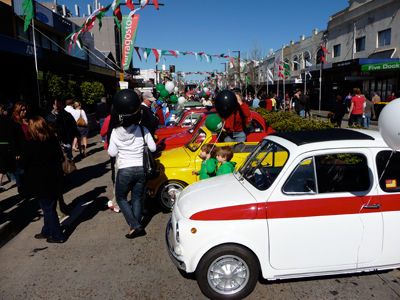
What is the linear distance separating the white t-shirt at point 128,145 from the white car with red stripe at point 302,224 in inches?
55.6

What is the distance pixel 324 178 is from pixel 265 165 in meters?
0.72

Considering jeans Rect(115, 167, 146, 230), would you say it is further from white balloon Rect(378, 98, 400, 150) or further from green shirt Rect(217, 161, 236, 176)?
white balloon Rect(378, 98, 400, 150)

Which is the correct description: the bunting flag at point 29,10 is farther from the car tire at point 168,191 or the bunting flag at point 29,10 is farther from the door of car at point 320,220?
the door of car at point 320,220

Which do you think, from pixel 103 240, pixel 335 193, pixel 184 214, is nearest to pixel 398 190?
pixel 335 193

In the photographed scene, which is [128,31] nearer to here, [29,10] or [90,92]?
[29,10]

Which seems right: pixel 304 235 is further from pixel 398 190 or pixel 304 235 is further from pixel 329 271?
pixel 398 190

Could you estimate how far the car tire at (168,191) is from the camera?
5.44m

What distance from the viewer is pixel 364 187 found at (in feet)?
10.7

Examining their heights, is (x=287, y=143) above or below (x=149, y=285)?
above

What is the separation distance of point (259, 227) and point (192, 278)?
113 cm

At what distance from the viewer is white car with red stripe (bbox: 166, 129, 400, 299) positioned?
10.2 ft

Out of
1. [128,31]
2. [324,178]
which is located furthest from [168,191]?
[128,31]

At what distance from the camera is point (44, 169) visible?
4418mm

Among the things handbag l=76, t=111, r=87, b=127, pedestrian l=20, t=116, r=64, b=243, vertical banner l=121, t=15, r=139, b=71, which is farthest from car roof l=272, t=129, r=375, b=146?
vertical banner l=121, t=15, r=139, b=71
